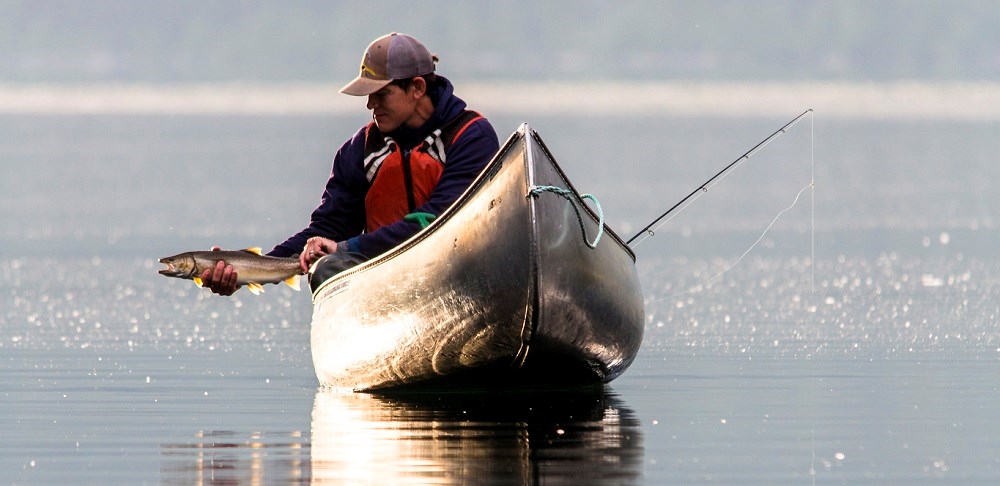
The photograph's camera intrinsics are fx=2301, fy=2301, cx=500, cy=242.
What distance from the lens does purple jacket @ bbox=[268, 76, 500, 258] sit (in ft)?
46.6

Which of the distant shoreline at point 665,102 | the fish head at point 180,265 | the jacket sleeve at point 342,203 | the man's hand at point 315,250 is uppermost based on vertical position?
the distant shoreline at point 665,102

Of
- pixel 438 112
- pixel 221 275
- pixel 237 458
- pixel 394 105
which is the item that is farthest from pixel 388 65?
pixel 237 458

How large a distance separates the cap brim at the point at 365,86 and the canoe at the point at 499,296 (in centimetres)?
104

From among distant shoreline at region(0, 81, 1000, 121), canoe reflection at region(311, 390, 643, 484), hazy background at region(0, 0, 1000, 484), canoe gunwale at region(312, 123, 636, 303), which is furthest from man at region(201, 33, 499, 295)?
distant shoreline at region(0, 81, 1000, 121)

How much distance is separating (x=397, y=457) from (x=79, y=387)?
396cm

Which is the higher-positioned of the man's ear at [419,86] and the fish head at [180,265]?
the man's ear at [419,86]

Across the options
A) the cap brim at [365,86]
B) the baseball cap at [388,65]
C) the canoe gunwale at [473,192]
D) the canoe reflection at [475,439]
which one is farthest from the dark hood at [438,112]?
the canoe reflection at [475,439]

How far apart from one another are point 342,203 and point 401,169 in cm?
80

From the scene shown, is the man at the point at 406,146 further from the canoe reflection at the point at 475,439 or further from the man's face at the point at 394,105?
the canoe reflection at the point at 475,439

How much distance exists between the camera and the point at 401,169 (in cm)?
1452

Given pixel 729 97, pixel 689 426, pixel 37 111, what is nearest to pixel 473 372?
pixel 689 426

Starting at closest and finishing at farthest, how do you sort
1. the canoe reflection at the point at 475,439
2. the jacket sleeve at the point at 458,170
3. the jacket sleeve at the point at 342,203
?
the canoe reflection at the point at 475,439 → the jacket sleeve at the point at 458,170 → the jacket sleeve at the point at 342,203

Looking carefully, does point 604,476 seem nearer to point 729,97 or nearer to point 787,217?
point 787,217

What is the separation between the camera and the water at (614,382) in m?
11.4
